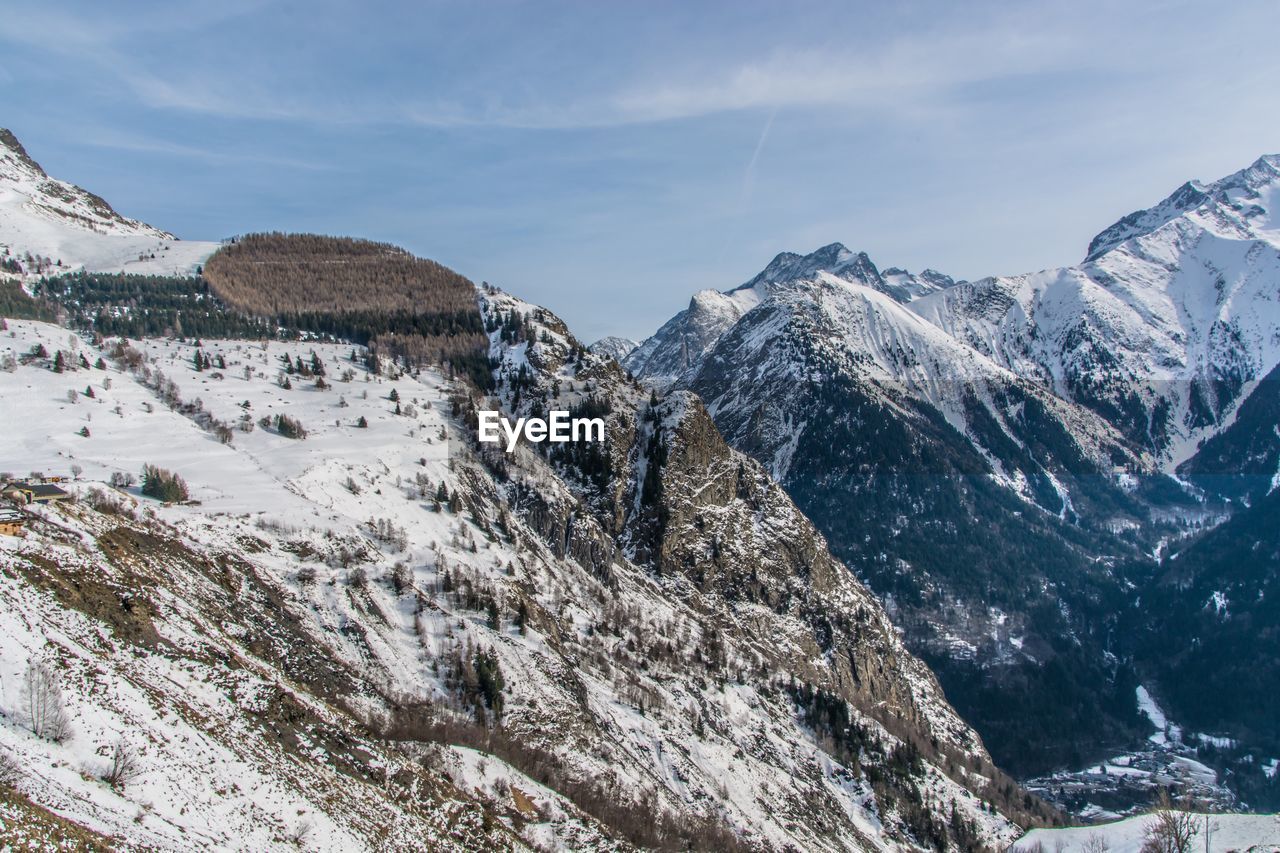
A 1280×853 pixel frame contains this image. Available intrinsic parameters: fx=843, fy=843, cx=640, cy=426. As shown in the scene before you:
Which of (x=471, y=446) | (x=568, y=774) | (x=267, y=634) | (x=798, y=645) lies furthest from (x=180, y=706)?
(x=798, y=645)

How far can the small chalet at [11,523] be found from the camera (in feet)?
190

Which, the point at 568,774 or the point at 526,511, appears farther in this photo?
the point at 526,511

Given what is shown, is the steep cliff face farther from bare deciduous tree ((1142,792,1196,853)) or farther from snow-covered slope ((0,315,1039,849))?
bare deciduous tree ((1142,792,1196,853))

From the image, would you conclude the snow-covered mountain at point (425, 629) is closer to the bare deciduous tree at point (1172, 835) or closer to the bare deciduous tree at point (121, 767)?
the bare deciduous tree at point (121, 767)

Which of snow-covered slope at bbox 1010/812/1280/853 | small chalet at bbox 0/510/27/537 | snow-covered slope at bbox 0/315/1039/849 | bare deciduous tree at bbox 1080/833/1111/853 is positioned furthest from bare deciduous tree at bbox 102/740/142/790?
bare deciduous tree at bbox 1080/833/1111/853

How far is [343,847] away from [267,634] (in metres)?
25.9

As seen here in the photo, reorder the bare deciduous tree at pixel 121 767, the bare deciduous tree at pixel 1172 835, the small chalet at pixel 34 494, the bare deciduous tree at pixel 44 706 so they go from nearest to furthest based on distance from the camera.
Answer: the bare deciduous tree at pixel 121 767 < the bare deciduous tree at pixel 44 706 < the small chalet at pixel 34 494 < the bare deciduous tree at pixel 1172 835

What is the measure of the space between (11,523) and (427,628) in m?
36.4

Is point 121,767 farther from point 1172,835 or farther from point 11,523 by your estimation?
point 1172,835

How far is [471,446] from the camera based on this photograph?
147875 mm

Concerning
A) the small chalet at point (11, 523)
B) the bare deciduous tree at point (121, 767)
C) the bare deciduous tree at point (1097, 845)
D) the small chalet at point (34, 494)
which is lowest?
the bare deciduous tree at point (1097, 845)

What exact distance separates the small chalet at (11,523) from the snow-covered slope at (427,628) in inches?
45.1

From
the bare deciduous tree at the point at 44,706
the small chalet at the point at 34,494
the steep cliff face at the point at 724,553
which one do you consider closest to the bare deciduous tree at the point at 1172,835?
the steep cliff face at the point at 724,553

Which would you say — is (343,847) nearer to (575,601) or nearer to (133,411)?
(575,601)
